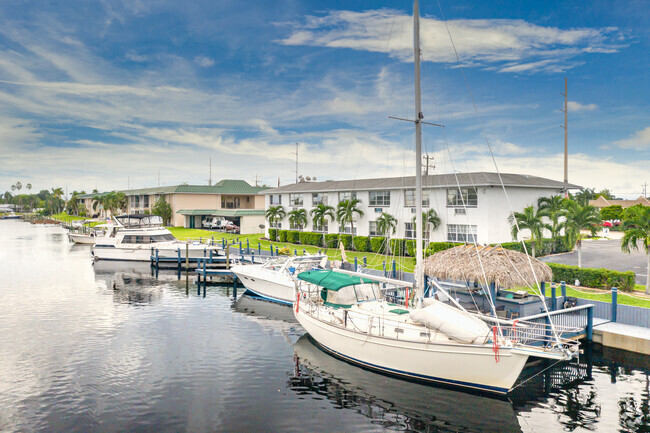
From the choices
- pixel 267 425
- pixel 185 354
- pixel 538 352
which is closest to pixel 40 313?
pixel 185 354

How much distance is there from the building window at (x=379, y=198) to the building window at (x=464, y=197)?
795cm

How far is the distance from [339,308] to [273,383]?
5.34 metres

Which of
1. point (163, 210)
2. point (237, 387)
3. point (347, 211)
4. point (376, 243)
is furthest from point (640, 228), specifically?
point (163, 210)

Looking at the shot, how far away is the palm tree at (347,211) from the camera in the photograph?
50875 mm

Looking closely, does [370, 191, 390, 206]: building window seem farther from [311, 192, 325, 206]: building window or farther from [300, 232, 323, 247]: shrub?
[311, 192, 325, 206]: building window

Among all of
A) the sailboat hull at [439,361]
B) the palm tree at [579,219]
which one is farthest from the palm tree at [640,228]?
the sailboat hull at [439,361]

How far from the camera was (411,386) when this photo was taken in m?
17.5

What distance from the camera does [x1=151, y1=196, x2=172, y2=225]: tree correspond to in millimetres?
97562

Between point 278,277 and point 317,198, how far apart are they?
1064 inches

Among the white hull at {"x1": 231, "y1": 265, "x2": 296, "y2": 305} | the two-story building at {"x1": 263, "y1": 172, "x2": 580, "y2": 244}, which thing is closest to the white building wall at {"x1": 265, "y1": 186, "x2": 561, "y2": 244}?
the two-story building at {"x1": 263, "y1": 172, "x2": 580, "y2": 244}

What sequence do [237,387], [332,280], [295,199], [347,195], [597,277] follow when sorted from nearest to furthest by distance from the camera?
[237,387] → [332,280] → [597,277] → [347,195] → [295,199]

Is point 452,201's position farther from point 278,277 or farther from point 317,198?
point 317,198

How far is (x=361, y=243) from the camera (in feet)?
164

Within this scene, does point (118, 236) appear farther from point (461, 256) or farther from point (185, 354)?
point (461, 256)
